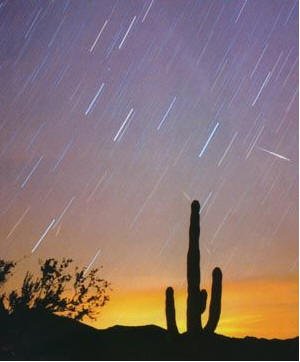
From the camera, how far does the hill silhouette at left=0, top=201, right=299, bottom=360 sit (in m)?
9.84

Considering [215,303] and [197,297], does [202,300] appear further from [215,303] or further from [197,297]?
[215,303]

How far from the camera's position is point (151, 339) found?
1744cm

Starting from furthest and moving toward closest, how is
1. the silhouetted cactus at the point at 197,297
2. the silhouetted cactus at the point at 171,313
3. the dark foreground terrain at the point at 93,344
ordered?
the dark foreground terrain at the point at 93,344 < the silhouetted cactus at the point at 171,313 < the silhouetted cactus at the point at 197,297

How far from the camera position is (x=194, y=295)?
32.1ft

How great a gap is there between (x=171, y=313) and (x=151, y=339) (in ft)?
25.8

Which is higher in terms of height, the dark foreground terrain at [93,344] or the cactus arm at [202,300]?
the cactus arm at [202,300]

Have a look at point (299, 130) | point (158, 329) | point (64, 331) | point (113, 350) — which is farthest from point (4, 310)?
point (299, 130)

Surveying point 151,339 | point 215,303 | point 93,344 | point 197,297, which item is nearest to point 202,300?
point 197,297

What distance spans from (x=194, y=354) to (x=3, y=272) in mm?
8052

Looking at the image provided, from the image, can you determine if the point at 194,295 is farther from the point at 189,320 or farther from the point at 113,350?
the point at 113,350

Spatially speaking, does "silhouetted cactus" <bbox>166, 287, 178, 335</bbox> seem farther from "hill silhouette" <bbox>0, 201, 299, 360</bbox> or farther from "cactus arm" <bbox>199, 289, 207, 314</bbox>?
"cactus arm" <bbox>199, 289, 207, 314</bbox>

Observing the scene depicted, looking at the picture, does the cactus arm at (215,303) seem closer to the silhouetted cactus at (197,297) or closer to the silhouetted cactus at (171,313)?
the silhouetted cactus at (197,297)

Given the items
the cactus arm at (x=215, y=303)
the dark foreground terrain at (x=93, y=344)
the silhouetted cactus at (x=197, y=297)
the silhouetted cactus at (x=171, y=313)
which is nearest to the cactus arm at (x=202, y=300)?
the silhouetted cactus at (x=197, y=297)

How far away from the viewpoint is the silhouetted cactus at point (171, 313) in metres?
10.1
